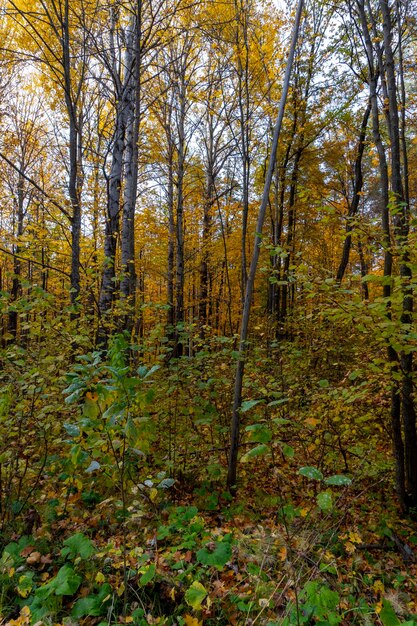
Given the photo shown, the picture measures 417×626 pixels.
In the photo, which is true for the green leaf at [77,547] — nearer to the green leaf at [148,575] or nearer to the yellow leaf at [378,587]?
the green leaf at [148,575]

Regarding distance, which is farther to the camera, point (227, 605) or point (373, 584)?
point (373, 584)

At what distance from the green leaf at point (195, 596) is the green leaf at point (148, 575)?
242mm

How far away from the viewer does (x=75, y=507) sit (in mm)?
2887

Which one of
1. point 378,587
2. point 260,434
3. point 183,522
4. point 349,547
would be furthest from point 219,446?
point 260,434

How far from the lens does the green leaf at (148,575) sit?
1.89m

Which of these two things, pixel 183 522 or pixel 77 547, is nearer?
pixel 77 547

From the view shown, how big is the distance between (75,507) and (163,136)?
1014 centimetres

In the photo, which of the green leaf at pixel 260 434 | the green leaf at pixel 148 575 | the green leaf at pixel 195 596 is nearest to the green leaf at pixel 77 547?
the green leaf at pixel 148 575

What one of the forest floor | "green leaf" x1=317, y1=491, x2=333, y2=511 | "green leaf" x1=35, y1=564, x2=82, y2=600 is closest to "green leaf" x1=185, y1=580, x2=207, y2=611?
the forest floor

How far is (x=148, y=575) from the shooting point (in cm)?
193

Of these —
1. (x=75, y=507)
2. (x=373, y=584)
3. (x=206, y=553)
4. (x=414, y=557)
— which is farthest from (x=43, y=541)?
(x=414, y=557)

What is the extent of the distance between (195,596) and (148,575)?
1.07ft

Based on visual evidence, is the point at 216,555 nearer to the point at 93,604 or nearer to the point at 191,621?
the point at 191,621

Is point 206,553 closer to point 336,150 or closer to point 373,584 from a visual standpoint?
point 373,584
